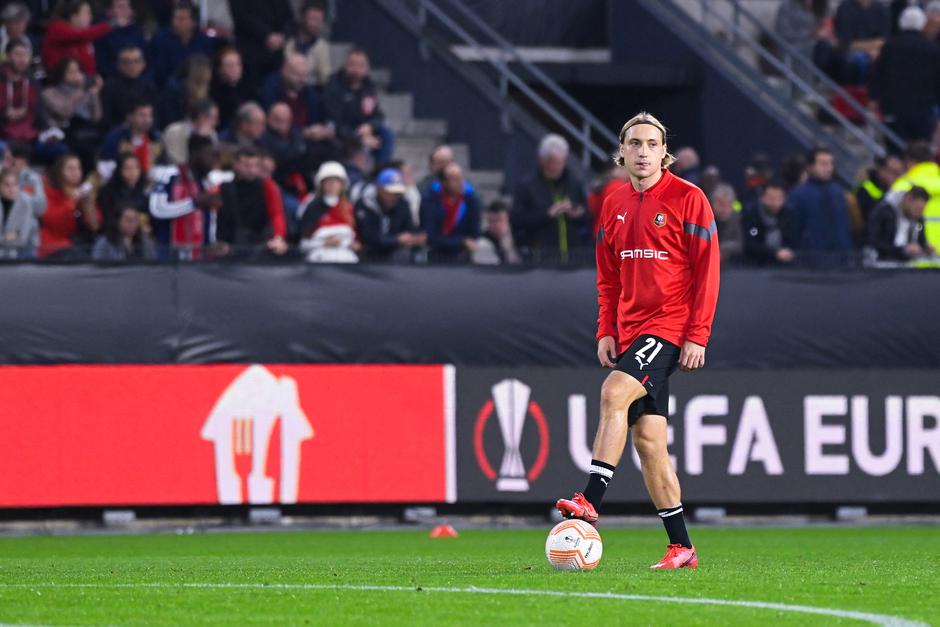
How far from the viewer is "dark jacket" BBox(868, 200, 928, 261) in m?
18.1

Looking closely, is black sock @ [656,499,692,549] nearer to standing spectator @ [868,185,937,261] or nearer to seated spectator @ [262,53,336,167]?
standing spectator @ [868,185,937,261]

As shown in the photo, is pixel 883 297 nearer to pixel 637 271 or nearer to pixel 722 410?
pixel 722 410

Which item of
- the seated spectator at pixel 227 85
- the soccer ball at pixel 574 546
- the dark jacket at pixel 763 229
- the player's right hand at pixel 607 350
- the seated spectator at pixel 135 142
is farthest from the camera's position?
the seated spectator at pixel 227 85

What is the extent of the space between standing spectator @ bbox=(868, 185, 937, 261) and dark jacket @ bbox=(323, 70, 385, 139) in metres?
5.49

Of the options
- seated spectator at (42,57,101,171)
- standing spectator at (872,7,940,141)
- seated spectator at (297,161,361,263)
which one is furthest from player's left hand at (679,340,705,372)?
standing spectator at (872,7,940,141)

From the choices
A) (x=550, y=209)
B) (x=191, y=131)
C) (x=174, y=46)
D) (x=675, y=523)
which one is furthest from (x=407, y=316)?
(x=675, y=523)

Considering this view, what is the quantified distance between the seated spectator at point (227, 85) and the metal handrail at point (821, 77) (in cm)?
786

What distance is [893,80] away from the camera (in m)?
24.1

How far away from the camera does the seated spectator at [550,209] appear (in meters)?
18.4

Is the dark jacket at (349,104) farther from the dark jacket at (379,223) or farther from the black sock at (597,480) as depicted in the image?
the black sock at (597,480)

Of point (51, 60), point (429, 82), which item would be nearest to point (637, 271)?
point (51, 60)

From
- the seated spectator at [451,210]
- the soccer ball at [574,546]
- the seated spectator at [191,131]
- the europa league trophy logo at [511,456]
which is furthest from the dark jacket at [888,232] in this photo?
the soccer ball at [574,546]

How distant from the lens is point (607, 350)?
978 cm

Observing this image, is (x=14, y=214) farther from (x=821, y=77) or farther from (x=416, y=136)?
(x=821, y=77)
